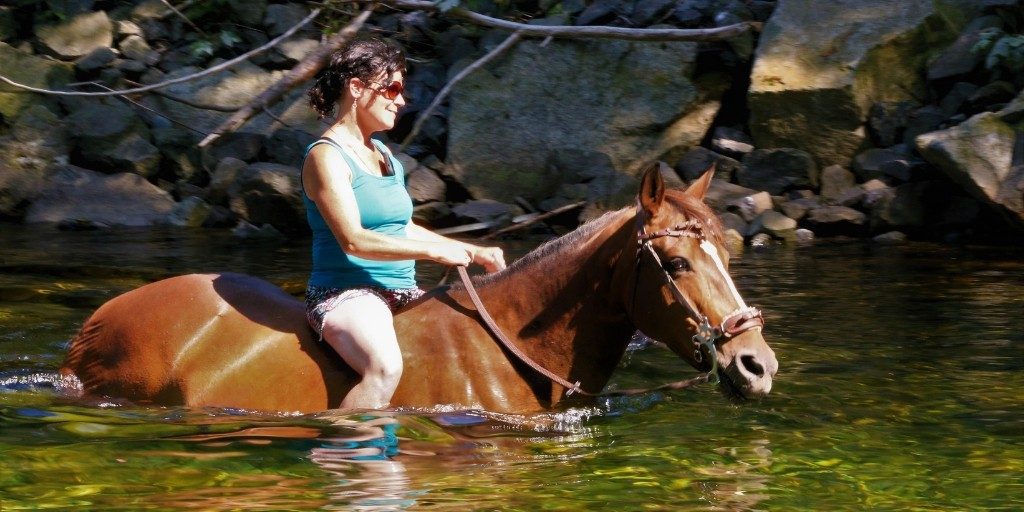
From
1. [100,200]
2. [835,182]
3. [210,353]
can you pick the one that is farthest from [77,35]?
[210,353]

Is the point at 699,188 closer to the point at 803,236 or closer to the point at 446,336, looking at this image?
the point at 446,336

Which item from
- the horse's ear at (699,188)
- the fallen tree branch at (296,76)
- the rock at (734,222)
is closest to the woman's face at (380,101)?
the horse's ear at (699,188)

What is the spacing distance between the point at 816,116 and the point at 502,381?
10.4m

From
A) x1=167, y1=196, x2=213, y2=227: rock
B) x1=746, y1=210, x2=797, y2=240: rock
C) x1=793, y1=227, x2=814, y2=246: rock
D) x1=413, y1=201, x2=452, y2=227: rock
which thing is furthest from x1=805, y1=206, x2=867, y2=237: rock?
x1=167, y1=196, x2=213, y2=227: rock

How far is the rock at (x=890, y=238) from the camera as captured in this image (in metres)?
13.3

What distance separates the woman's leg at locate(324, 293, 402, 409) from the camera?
525 cm

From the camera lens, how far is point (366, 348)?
17.2ft

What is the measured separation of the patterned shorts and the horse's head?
42.7 inches

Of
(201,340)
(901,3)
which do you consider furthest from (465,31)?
(201,340)

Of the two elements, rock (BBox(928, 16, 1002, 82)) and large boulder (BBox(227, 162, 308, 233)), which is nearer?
large boulder (BBox(227, 162, 308, 233))

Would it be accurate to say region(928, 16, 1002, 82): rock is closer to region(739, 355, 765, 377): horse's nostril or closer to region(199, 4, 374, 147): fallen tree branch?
region(199, 4, 374, 147): fallen tree branch

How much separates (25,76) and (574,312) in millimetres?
14334

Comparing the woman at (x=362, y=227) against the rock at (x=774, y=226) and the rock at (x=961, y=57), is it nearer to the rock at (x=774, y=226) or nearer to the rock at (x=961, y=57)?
the rock at (x=774, y=226)

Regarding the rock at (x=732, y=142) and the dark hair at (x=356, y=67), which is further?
the rock at (x=732, y=142)
